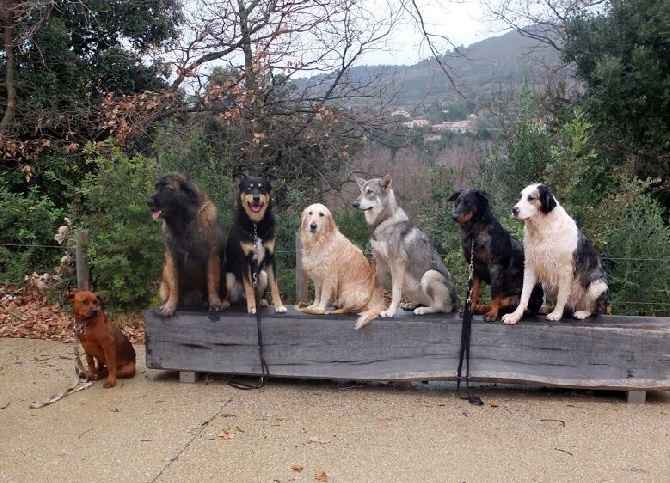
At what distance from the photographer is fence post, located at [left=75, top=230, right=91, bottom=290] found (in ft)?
22.0

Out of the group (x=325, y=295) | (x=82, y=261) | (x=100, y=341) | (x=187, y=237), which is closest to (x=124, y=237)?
(x=82, y=261)

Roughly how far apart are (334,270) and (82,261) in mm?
3632

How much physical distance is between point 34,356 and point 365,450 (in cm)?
397

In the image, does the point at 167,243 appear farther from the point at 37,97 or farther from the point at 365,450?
the point at 37,97

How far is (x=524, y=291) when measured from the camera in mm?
4445

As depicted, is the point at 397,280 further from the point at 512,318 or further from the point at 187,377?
the point at 187,377

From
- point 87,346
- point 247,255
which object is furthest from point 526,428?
point 87,346

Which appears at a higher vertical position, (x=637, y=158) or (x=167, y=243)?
(x=637, y=158)

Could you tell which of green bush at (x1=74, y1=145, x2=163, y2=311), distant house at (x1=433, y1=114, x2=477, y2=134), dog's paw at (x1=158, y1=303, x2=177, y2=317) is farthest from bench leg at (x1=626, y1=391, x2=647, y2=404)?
distant house at (x1=433, y1=114, x2=477, y2=134)

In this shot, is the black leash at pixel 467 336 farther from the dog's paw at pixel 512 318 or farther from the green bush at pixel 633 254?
the green bush at pixel 633 254

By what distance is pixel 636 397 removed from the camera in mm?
4516

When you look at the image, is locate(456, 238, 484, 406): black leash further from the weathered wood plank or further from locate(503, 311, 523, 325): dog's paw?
locate(503, 311, 523, 325): dog's paw

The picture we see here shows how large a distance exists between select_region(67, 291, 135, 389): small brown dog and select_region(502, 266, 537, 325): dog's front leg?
327 cm

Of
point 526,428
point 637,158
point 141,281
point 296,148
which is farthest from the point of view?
point 296,148
